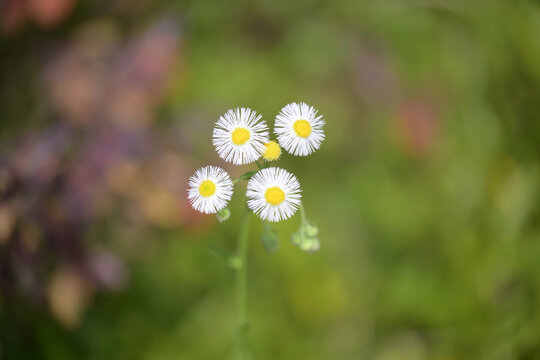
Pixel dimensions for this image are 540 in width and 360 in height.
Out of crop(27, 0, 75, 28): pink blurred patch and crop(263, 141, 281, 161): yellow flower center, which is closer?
crop(263, 141, 281, 161): yellow flower center

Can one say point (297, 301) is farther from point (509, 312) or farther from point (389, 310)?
point (509, 312)

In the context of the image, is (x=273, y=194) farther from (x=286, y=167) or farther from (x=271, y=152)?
(x=286, y=167)

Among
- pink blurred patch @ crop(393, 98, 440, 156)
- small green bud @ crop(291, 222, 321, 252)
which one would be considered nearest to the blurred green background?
pink blurred patch @ crop(393, 98, 440, 156)

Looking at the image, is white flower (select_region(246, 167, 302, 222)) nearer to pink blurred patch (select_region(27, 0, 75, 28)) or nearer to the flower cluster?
the flower cluster

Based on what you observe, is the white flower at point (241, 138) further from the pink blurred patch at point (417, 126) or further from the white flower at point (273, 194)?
the pink blurred patch at point (417, 126)

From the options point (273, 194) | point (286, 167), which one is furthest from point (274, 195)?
point (286, 167)

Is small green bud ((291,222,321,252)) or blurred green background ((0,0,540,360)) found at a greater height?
blurred green background ((0,0,540,360))
